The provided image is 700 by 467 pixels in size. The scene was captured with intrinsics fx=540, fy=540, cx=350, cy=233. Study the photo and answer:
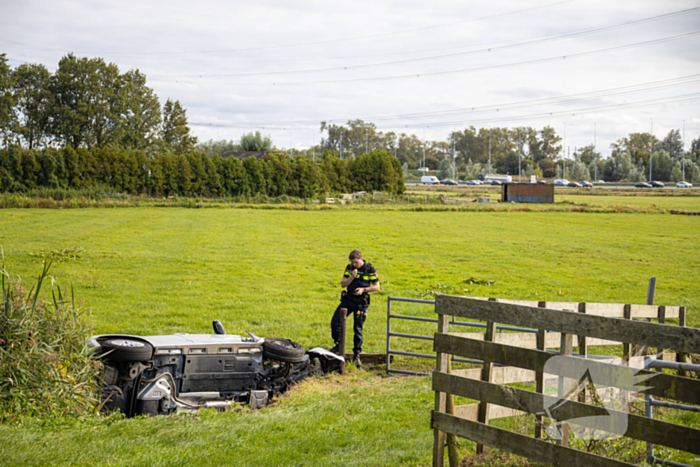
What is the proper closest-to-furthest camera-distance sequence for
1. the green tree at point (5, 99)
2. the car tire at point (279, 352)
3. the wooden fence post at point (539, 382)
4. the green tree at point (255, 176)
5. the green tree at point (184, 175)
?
the wooden fence post at point (539, 382) < the car tire at point (279, 352) < the green tree at point (184, 175) < the green tree at point (255, 176) < the green tree at point (5, 99)

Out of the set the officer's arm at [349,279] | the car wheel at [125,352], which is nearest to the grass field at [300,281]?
the car wheel at [125,352]

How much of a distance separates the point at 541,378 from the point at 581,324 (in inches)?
24.3

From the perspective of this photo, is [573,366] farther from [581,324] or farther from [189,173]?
[189,173]

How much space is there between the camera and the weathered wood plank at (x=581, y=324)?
10.2 feet

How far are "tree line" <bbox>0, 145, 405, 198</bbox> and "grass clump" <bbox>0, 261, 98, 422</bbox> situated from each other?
49.7m

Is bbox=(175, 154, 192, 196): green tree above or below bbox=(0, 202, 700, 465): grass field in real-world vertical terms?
above

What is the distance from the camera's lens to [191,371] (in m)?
6.97

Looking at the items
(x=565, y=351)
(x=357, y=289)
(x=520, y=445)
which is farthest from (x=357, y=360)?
(x=565, y=351)

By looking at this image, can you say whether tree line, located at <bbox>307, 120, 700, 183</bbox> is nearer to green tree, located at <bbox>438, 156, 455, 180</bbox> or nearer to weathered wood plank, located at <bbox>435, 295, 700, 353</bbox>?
green tree, located at <bbox>438, 156, 455, 180</bbox>

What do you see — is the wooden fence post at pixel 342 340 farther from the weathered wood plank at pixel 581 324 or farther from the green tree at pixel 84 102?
the green tree at pixel 84 102

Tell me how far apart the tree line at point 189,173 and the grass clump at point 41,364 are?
49.7 metres

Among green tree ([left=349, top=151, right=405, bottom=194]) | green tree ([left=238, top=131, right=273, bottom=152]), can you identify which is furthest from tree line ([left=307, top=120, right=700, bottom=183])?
green tree ([left=349, top=151, right=405, bottom=194])

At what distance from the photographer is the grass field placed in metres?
5.27

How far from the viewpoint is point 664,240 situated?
30.5 meters
